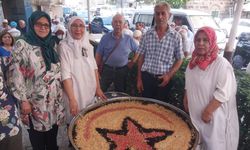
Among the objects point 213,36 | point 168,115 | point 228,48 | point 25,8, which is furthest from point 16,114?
point 25,8

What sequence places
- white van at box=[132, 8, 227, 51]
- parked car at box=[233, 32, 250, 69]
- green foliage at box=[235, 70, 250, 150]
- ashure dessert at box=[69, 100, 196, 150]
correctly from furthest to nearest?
1. white van at box=[132, 8, 227, 51]
2. parked car at box=[233, 32, 250, 69]
3. green foliage at box=[235, 70, 250, 150]
4. ashure dessert at box=[69, 100, 196, 150]

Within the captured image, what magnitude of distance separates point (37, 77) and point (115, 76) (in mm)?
1826

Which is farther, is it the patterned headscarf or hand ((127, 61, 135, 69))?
hand ((127, 61, 135, 69))

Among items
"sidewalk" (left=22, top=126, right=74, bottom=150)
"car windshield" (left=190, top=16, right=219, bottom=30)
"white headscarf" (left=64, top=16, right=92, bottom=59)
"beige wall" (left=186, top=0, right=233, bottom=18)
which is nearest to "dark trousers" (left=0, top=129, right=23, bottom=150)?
"white headscarf" (left=64, top=16, right=92, bottom=59)

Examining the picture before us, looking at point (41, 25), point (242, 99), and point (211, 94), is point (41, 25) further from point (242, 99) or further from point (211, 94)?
point (242, 99)

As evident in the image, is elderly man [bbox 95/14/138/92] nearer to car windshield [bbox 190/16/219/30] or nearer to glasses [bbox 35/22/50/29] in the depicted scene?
glasses [bbox 35/22/50/29]

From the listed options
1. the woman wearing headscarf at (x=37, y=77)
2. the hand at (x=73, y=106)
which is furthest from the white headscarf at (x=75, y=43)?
the hand at (x=73, y=106)

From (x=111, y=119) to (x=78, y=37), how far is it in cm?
97

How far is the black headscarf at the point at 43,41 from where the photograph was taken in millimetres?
2564

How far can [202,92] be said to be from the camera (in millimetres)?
2422

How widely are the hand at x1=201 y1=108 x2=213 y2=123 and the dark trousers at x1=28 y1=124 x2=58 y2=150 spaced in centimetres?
162

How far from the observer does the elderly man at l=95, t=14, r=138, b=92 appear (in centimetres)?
410

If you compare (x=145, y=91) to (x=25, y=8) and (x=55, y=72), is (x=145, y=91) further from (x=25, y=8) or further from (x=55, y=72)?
(x=25, y=8)

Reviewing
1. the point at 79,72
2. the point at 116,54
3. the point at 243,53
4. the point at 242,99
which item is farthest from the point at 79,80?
the point at 243,53
